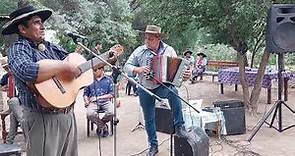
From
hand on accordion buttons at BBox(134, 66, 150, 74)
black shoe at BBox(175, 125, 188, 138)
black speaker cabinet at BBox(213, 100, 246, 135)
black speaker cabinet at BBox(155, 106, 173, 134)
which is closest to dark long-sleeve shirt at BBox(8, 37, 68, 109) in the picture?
hand on accordion buttons at BBox(134, 66, 150, 74)

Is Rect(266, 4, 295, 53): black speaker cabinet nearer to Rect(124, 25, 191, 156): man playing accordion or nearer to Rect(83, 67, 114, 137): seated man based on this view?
Rect(124, 25, 191, 156): man playing accordion

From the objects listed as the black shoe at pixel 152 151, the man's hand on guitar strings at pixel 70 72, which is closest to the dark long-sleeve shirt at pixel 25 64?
the man's hand on guitar strings at pixel 70 72

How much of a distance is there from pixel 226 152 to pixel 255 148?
1.37ft

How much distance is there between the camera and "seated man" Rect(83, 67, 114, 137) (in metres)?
6.07

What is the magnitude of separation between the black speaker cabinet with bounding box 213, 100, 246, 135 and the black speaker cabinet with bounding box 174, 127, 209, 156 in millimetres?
1553

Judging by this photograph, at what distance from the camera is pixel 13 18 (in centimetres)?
296

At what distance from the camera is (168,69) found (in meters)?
4.78

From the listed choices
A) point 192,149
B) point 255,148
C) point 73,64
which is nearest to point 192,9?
point 255,148

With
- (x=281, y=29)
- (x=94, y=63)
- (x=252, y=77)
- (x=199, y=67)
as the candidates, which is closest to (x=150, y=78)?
(x=94, y=63)

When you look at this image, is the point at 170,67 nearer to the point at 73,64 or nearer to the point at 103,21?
the point at 73,64

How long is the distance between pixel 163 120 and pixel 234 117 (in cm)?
124

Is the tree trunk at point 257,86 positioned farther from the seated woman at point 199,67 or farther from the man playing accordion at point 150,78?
the seated woman at point 199,67

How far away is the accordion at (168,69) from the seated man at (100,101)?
1.46 meters

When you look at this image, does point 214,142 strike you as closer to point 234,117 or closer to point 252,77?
point 234,117
